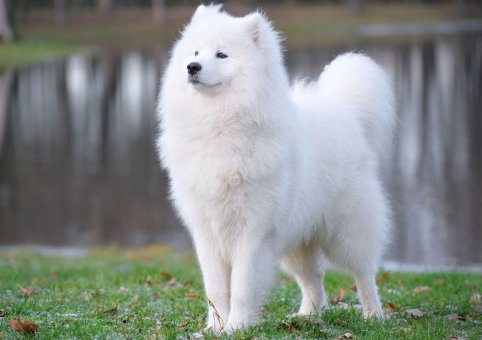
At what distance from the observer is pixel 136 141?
24.1 metres

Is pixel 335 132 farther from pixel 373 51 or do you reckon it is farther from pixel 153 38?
pixel 153 38

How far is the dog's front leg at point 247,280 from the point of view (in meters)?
5.62

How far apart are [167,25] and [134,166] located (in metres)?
46.9

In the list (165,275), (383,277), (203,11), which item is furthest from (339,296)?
(203,11)

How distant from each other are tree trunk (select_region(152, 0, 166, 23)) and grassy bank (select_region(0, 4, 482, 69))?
58 cm

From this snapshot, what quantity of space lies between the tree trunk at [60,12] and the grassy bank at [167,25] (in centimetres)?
52

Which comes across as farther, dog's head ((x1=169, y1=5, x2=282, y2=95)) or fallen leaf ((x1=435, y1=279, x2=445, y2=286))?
fallen leaf ((x1=435, y1=279, x2=445, y2=286))

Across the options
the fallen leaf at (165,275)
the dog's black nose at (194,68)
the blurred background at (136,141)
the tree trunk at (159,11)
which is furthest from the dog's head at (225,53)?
the tree trunk at (159,11)

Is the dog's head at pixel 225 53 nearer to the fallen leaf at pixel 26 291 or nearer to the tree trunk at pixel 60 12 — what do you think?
the fallen leaf at pixel 26 291

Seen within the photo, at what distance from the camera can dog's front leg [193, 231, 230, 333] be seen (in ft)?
18.7

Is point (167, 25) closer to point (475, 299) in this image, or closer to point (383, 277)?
point (383, 277)

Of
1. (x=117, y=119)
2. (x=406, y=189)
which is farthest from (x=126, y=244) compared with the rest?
(x=117, y=119)

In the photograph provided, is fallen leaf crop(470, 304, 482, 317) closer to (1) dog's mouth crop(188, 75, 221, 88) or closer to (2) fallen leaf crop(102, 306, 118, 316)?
(2) fallen leaf crop(102, 306, 118, 316)

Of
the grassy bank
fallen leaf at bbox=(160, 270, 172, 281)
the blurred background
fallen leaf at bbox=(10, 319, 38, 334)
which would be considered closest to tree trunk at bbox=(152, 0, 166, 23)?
the grassy bank
